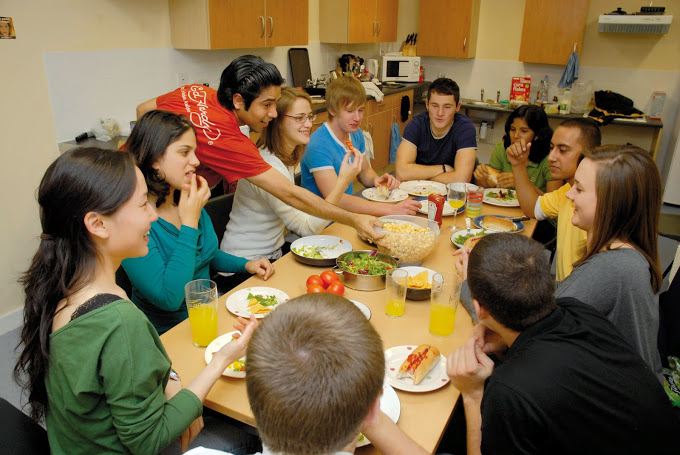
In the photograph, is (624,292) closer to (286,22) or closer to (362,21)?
(286,22)

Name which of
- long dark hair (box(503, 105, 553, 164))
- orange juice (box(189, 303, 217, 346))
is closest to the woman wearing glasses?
orange juice (box(189, 303, 217, 346))

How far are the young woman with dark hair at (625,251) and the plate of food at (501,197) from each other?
1139 millimetres

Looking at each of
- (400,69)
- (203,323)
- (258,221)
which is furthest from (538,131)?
(400,69)

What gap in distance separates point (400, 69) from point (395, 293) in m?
5.13

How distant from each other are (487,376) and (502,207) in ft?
5.43

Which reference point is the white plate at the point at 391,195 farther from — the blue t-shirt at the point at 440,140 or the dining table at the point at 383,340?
the blue t-shirt at the point at 440,140

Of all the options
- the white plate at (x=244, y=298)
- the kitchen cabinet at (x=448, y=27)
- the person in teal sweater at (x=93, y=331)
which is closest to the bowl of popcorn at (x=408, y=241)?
the white plate at (x=244, y=298)

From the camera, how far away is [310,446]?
0.82 m

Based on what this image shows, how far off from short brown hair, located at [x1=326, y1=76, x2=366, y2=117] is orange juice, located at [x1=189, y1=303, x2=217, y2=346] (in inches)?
64.1

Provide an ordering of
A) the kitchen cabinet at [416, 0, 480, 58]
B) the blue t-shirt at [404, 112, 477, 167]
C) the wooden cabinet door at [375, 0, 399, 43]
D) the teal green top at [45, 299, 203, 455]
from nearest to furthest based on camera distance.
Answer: the teal green top at [45, 299, 203, 455], the blue t-shirt at [404, 112, 477, 167], the wooden cabinet door at [375, 0, 399, 43], the kitchen cabinet at [416, 0, 480, 58]

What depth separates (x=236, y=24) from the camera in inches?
153

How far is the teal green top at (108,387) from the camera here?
3.49 ft

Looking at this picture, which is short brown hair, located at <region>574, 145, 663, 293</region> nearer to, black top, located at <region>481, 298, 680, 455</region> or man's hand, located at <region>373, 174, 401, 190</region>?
black top, located at <region>481, 298, 680, 455</region>

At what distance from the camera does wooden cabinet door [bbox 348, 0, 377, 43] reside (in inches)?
209
